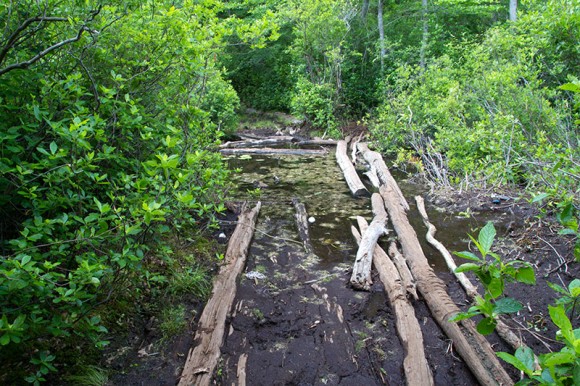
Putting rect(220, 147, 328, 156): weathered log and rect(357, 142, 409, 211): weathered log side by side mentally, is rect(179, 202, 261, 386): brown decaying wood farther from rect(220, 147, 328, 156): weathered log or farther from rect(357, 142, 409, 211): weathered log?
rect(220, 147, 328, 156): weathered log

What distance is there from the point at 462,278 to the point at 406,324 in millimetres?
1284

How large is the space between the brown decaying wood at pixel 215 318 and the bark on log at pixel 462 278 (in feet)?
7.34

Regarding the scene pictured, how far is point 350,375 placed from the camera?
3312mm

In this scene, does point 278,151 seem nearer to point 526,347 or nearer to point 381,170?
point 381,170

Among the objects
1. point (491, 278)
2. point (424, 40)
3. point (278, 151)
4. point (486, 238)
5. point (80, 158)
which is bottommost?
point (278, 151)

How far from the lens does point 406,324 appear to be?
383 centimetres

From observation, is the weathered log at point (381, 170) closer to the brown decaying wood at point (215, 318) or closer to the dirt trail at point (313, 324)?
the dirt trail at point (313, 324)

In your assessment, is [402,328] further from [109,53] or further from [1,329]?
[109,53]

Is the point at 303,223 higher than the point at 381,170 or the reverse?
higher

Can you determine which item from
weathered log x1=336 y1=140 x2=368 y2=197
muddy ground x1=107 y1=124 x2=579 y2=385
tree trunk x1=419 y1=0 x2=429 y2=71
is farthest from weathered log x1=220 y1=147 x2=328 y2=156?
muddy ground x1=107 y1=124 x2=579 y2=385

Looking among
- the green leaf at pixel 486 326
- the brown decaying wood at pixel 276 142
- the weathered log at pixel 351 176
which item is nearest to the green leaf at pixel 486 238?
the green leaf at pixel 486 326

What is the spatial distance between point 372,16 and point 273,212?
17.7 meters

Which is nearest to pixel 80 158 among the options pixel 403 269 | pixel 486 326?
pixel 486 326

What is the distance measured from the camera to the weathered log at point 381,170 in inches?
308
